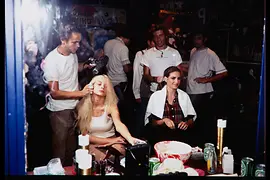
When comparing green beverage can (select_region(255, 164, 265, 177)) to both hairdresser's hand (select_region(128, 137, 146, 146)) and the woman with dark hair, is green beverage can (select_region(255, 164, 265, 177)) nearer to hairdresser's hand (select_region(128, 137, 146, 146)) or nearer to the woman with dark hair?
the woman with dark hair

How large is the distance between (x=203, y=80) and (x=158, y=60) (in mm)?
441

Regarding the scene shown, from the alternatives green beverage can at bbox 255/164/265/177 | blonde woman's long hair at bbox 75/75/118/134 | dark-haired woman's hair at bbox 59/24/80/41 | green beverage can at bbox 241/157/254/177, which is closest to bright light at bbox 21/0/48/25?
dark-haired woman's hair at bbox 59/24/80/41

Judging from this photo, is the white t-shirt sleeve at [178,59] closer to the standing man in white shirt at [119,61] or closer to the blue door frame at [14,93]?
the standing man in white shirt at [119,61]

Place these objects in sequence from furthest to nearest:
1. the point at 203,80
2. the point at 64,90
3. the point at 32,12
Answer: the point at 203,80 < the point at 64,90 < the point at 32,12

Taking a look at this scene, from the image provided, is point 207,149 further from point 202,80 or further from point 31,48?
point 31,48

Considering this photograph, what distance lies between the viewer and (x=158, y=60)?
9.34 ft

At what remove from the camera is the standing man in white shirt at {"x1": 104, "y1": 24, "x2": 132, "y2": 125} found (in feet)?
9.10

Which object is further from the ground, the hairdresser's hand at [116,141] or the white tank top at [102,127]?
the white tank top at [102,127]

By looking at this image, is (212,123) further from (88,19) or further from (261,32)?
(88,19)

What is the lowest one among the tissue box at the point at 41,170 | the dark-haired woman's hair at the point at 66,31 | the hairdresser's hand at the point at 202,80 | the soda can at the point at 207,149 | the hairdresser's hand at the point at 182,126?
the tissue box at the point at 41,170

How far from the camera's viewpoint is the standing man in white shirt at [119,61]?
Answer: 2.77 metres

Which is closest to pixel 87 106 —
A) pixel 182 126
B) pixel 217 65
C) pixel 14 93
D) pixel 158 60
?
pixel 14 93

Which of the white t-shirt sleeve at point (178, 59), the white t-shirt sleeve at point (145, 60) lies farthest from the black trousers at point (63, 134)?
the white t-shirt sleeve at point (178, 59)
